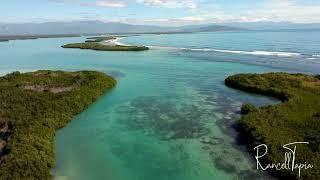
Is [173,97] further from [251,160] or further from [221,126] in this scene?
[251,160]

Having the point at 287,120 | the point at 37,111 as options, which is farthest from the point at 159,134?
the point at 37,111

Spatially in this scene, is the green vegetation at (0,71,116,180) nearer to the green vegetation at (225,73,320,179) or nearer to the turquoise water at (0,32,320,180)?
the turquoise water at (0,32,320,180)

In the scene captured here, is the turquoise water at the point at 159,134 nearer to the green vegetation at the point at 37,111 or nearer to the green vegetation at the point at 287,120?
the green vegetation at the point at 37,111

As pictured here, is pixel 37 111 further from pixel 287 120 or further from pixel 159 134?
pixel 287 120

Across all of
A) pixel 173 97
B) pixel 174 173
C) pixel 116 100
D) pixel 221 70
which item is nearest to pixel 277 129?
pixel 174 173

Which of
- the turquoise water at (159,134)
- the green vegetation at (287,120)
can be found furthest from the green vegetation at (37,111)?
the green vegetation at (287,120)
